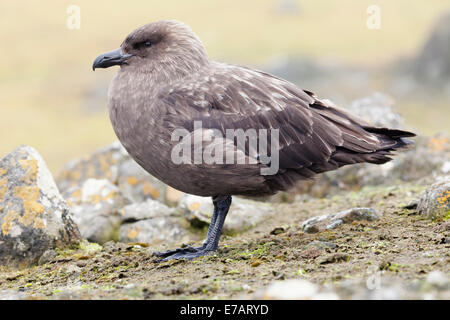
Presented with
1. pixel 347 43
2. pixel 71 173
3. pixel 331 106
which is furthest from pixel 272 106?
pixel 347 43

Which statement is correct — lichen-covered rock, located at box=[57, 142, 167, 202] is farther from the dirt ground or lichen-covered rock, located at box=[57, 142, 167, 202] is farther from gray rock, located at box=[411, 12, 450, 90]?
gray rock, located at box=[411, 12, 450, 90]

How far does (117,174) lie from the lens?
9.45 metres

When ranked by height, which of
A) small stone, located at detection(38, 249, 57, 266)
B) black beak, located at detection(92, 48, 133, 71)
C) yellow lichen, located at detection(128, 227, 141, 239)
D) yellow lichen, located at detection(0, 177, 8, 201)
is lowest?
yellow lichen, located at detection(128, 227, 141, 239)

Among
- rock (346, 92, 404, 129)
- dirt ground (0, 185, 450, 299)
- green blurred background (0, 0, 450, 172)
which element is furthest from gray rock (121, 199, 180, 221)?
green blurred background (0, 0, 450, 172)

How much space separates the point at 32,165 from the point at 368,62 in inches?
846

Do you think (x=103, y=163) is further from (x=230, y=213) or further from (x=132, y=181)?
(x=230, y=213)

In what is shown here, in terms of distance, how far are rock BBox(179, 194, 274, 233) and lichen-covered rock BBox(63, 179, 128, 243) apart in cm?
96

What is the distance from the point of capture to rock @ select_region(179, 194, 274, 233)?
25.1 ft

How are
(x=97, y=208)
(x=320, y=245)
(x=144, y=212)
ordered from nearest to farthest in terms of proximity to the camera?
(x=320, y=245) → (x=144, y=212) → (x=97, y=208)

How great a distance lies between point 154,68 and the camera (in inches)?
245

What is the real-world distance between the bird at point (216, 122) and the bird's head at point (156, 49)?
0.01 m

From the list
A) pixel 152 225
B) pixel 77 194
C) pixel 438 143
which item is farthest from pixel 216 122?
pixel 438 143

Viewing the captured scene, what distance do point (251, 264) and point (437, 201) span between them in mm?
2192
